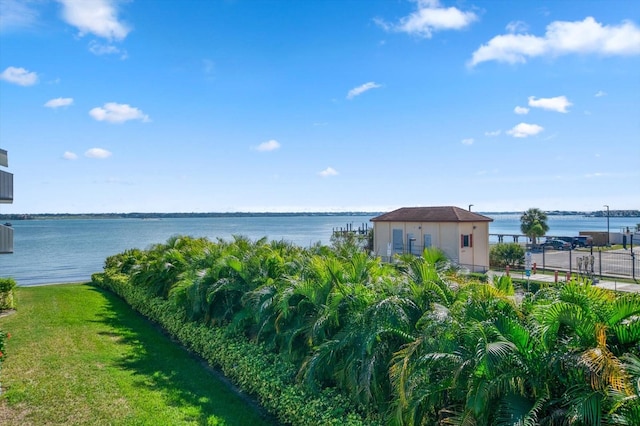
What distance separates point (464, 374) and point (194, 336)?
7782 mm

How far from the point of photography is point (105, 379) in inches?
334

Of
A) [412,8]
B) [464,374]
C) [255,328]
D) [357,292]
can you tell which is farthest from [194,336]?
[412,8]

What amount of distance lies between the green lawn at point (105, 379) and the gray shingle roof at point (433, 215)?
1573 cm

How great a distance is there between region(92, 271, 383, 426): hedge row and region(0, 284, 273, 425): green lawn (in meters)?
0.29

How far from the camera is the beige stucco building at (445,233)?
2259 centimetres

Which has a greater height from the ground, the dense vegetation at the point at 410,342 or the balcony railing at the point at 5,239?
the balcony railing at the point at 5,239

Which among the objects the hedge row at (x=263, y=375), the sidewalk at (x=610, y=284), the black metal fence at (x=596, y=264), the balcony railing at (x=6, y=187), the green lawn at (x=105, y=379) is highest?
the balcony railing at (x=6, y=187)

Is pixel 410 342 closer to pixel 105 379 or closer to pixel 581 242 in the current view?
pixel 105 379

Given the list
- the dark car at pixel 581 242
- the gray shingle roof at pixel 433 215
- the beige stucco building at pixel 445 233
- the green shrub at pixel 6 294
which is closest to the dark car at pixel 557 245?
the dark car at pixel 581 242

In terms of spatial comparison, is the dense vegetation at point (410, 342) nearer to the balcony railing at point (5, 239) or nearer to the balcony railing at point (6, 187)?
the balcony railing at point (5, 239)

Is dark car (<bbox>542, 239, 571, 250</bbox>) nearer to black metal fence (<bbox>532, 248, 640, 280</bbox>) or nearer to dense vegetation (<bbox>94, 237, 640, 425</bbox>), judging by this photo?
black metal fence (<bbox>532, 248, 640, 280</bbox>)

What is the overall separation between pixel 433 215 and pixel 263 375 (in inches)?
718

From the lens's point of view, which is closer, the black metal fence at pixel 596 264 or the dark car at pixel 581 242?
the black metal fence at pixel 596 264

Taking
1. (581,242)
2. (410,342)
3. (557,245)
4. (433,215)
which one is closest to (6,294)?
(410,342)
